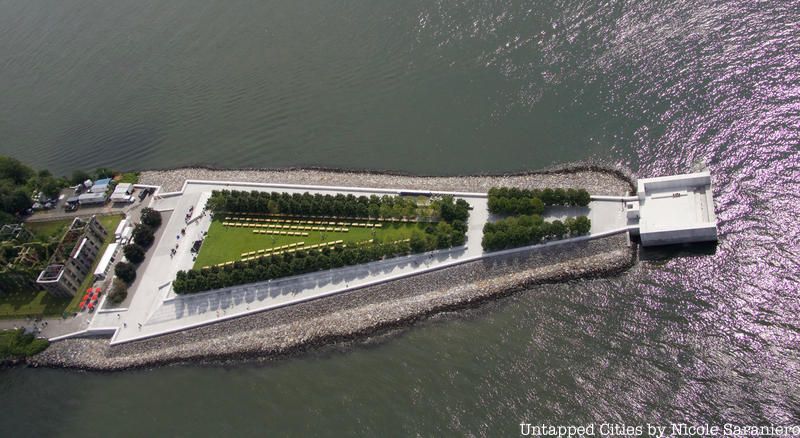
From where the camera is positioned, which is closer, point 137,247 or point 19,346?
point 19,346

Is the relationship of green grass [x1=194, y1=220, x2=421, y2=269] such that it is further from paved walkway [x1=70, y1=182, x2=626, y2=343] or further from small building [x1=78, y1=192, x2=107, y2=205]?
small building [x1=78, y1=192, x2=107, y2=205]

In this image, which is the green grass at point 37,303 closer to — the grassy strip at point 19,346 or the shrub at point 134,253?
the grassy strip at point 19,346

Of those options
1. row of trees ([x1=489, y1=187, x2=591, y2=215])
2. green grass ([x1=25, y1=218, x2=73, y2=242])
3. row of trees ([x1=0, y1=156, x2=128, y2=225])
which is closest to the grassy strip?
green grass ([x1=25, y1=218, x2=73, y2=242])

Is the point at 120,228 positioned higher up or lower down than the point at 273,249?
higher up

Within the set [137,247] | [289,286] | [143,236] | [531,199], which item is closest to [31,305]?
[137,247]

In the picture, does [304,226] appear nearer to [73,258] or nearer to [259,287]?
[259,287]
